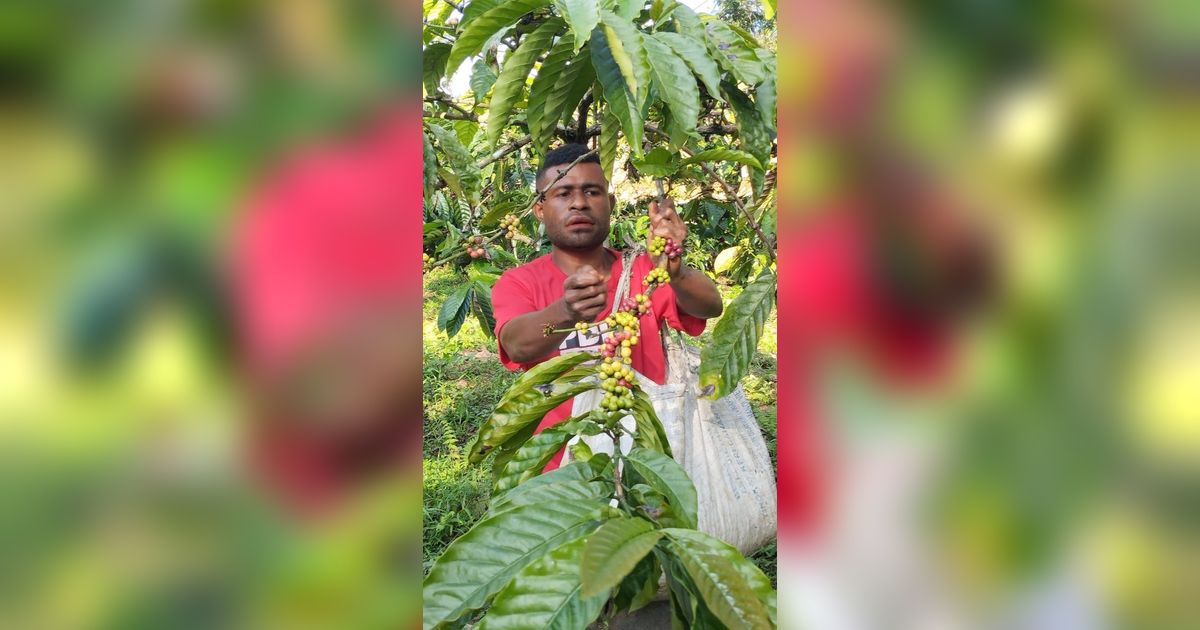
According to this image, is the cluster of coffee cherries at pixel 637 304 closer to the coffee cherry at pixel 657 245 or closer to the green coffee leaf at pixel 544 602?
Answer: the coffee cherry at pixel 657 245

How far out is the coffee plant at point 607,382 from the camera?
0.50 meters

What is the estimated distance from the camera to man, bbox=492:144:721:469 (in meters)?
1.66

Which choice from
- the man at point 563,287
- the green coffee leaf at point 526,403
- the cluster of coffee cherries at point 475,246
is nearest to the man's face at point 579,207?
the man at point 563,287

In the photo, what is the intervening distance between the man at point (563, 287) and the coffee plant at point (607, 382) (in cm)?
32

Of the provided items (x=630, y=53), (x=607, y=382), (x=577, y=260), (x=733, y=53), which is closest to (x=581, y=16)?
(x=630, y=53)

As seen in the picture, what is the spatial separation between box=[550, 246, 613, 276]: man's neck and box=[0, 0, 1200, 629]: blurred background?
1700 mm
